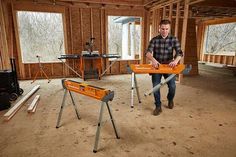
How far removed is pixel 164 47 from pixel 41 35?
5.13 metres

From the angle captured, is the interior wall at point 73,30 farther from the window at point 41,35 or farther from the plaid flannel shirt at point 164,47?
the plaid flannel shirt at point 164,47

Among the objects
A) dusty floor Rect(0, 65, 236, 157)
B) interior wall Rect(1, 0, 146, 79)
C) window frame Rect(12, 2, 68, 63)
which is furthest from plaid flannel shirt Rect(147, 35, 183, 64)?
window frame Rect(12, 2, 68, 63)

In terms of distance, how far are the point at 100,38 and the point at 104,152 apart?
15.9 feet

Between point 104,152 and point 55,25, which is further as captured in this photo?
point 55,25

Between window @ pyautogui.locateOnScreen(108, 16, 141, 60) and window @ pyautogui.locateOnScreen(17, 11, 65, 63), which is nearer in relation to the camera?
window @ pyautogui.locateOnScreen(17, 11, 65, 63)

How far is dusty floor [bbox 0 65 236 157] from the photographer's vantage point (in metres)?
1.80

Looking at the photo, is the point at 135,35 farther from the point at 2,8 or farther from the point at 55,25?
the point at 2,8

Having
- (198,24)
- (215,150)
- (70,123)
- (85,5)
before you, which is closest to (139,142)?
(215,150)

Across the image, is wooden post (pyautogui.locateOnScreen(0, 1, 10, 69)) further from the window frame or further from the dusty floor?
the dusty floor

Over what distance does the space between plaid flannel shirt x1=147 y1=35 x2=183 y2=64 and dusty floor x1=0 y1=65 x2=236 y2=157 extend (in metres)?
0.93

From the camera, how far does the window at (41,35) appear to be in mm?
5711

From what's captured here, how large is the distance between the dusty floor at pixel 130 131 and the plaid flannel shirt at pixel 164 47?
0.93 meters

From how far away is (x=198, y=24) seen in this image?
31.2 ft

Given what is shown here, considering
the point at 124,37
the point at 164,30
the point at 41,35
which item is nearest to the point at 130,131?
the point at 164,30
